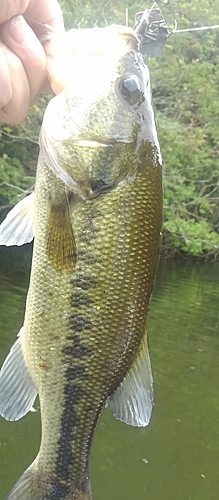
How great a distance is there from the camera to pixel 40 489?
1950mm

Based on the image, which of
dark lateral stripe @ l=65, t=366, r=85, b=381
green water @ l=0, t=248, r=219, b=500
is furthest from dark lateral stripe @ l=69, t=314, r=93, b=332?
green water @ l=0, t=248, r=219, b=500

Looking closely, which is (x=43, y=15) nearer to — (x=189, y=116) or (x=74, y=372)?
(x=74, y=372)

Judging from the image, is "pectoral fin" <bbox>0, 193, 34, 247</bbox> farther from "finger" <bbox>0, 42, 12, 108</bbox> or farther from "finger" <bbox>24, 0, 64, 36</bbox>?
"finger" <bbox>24, 0, 64, 36</bbox>

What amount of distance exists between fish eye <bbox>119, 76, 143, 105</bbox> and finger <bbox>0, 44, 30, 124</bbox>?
1.01 feet

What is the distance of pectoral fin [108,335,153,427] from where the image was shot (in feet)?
6.19

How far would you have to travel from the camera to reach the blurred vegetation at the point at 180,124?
15.6 meters

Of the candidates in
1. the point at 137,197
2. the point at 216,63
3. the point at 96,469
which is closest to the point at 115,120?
the point at 137,197

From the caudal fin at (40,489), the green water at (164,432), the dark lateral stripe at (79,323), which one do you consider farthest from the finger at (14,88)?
the green water at (164,432)

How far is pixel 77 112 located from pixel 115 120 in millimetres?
125

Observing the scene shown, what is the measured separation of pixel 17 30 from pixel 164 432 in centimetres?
723

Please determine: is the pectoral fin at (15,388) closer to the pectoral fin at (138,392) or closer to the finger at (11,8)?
the pectoral fin at (138,392)

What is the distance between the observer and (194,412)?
28.9 feet

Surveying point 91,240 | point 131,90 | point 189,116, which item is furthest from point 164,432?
point 189,116

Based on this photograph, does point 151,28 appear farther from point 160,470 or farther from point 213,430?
point 213,430
